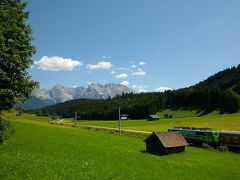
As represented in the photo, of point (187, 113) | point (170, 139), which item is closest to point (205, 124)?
point (187, 113)

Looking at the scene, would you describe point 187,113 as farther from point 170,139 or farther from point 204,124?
point 170,139

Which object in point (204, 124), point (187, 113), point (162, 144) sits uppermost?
point (187, 113)

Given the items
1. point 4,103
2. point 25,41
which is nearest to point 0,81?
point 4,103

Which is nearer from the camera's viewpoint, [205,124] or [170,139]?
[170,139]

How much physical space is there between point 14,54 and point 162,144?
30310 millimetres

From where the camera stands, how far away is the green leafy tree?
31.8 metres

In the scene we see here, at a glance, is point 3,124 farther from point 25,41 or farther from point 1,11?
point 1,11

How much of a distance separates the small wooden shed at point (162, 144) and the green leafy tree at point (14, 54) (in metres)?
26.4

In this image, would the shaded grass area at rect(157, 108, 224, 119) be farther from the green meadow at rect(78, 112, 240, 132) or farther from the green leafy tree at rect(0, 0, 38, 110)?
the green leafy tree at rect(0, 0, 38, 110)

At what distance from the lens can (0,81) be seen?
32.2 m

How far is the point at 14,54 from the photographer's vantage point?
32.0m

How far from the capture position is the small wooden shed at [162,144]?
53.8 m

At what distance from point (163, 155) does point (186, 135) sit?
87.4 ft

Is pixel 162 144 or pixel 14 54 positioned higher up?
pixel 14 54
